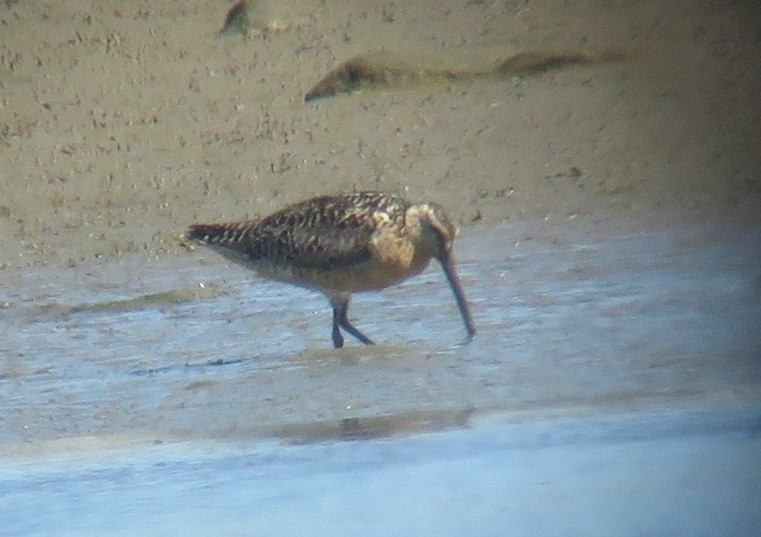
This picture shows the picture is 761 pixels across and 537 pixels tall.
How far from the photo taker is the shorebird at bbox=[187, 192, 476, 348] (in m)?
8.14

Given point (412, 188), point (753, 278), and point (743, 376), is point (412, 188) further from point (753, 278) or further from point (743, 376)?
point (743, 376)

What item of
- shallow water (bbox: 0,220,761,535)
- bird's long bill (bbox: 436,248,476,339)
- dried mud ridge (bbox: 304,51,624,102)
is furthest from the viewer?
dried mud ridge (bbox: 304,51,624,102)

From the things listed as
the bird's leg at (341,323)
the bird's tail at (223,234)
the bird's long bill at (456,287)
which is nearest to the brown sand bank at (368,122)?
the bird's tail at (223,234)

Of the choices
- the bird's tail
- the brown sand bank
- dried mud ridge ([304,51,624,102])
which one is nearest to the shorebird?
the bird's tail

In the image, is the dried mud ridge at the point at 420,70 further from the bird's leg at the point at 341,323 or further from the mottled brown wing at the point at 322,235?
the bird's leg at the point at 341,323

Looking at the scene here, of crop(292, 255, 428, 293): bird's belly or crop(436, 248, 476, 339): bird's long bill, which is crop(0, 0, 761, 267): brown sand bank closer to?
crop(436, 248, 476, 339): bird's long bill

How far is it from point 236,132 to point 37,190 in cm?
133

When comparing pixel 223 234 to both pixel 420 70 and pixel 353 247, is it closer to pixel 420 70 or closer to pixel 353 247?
pixel 353 247

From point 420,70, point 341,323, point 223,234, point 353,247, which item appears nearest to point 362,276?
point 353,247

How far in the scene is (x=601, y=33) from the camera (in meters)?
12.4

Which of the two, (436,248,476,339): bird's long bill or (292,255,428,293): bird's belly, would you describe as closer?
(436,248,476,339): bird's long bill

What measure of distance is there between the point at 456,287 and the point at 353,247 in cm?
51

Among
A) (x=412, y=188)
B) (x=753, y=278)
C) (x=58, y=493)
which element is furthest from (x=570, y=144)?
(x=58, y=493)

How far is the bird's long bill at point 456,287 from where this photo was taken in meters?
7.71
